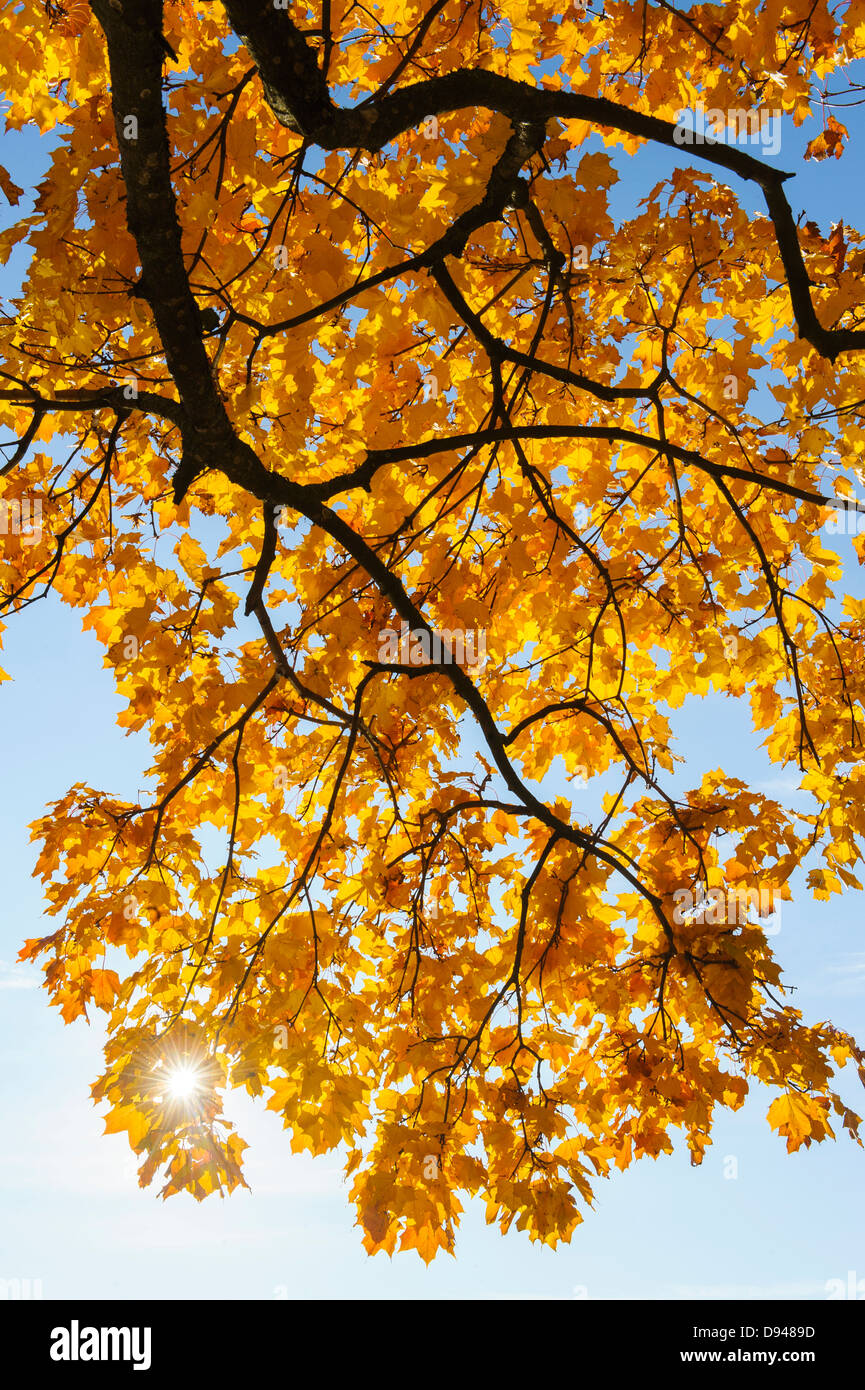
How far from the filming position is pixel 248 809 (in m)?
4.68

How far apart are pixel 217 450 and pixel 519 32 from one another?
9.10 feet

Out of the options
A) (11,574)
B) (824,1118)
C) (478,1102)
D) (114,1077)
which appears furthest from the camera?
(11,574)

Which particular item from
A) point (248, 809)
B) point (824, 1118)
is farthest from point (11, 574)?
point (824, 1118)

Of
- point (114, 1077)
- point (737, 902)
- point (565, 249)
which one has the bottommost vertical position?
point (114, 1077)

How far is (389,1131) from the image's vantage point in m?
3.65

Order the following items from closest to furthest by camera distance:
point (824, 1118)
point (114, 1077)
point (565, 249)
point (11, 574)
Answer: point (114, 1077)
point (824, 1118)
point (565, 249)
point (11, 574)

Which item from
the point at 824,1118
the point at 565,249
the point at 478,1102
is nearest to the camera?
the point at 824,1118

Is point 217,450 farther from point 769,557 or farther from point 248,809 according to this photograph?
point 769,557

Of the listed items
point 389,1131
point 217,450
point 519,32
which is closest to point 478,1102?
point 389,1131

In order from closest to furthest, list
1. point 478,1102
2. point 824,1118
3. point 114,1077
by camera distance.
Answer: point 114,1077 < point 824,1118 < point 478,1102

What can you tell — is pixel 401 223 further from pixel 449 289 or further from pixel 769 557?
pixel 769 557

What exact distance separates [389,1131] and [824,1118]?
5.81ft

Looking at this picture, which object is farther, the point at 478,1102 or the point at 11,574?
the point at 11,574
